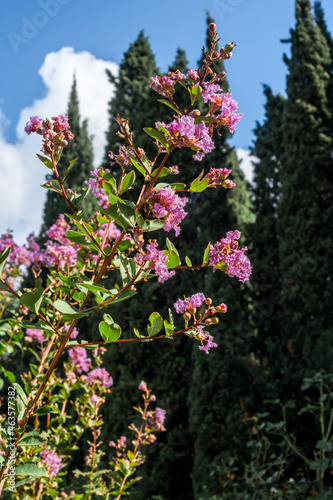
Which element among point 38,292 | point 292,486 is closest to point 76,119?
point 292,486

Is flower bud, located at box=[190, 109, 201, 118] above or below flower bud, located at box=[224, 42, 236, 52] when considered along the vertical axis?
below

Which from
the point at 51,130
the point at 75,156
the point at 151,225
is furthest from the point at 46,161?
the point at 75,156

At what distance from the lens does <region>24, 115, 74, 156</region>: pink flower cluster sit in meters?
1.00

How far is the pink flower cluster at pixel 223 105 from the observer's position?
3.31 feet

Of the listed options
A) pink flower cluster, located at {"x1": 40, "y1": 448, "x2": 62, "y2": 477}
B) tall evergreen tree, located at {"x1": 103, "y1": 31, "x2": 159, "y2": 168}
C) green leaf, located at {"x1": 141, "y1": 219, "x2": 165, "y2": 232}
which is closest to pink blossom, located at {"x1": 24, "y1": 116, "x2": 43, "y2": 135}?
green leaf, located at {"x1": 141, "y1": 219, "x2": 165, "y2": 232}

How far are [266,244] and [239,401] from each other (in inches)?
115

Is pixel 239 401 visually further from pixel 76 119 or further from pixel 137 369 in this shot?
pixel 76 119

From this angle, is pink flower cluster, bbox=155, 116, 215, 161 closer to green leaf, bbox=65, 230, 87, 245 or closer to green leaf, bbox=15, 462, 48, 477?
green leaf, bbox=65, 230, 87, 245

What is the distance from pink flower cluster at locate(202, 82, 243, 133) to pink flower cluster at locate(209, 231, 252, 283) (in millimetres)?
286

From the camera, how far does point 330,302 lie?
536 cm

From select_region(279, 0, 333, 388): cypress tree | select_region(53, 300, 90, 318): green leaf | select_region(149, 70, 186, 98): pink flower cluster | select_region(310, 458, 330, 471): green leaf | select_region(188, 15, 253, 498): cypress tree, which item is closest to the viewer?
select_region(53, 300, 90, 318): green leaf

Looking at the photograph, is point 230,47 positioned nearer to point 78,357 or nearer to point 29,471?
point 29,471

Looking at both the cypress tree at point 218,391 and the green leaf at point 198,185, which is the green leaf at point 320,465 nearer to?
the cypress tree at point 218,391

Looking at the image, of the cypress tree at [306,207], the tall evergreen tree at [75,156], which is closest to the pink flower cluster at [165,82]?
the cypress tree at [306,207]
